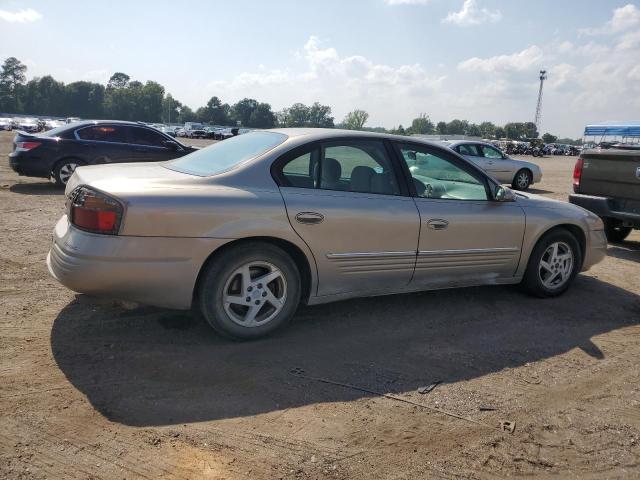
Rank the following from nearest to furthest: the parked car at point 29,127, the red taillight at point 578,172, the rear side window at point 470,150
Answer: the red taillight at point 578,172 → the rear side window at point 470,150 → the parked car at point 29,127

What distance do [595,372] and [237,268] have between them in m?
2.62

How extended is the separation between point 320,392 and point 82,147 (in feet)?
29.8

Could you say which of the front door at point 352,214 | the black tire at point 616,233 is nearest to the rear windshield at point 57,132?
the front door at point 352,214

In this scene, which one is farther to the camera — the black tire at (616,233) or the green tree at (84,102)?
the green tree at (84,102)

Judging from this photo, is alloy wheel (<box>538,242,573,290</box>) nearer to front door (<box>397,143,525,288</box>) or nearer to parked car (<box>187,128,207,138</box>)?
front door (<box>397,143,525,288</box>)

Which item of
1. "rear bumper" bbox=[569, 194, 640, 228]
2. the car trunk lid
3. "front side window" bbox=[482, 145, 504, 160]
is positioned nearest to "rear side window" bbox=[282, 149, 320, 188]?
"rear bumper" bbox=[569, 194, 640, 228]

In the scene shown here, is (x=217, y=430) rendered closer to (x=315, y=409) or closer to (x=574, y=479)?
(x=315, y=409)

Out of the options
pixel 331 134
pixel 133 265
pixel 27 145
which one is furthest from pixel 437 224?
pixel 27 145

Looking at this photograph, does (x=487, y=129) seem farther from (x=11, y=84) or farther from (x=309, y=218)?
(x=309, y=218)

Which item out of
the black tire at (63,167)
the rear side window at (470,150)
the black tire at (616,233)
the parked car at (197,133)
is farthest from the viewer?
the parked car at (197,133)

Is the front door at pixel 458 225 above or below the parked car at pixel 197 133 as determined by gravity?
below

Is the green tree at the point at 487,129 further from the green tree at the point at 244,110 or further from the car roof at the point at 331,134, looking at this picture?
the car roof at the point at 331,134

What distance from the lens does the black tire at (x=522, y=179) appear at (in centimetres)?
1597

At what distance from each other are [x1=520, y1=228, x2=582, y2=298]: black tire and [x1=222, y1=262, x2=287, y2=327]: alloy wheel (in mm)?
2617
